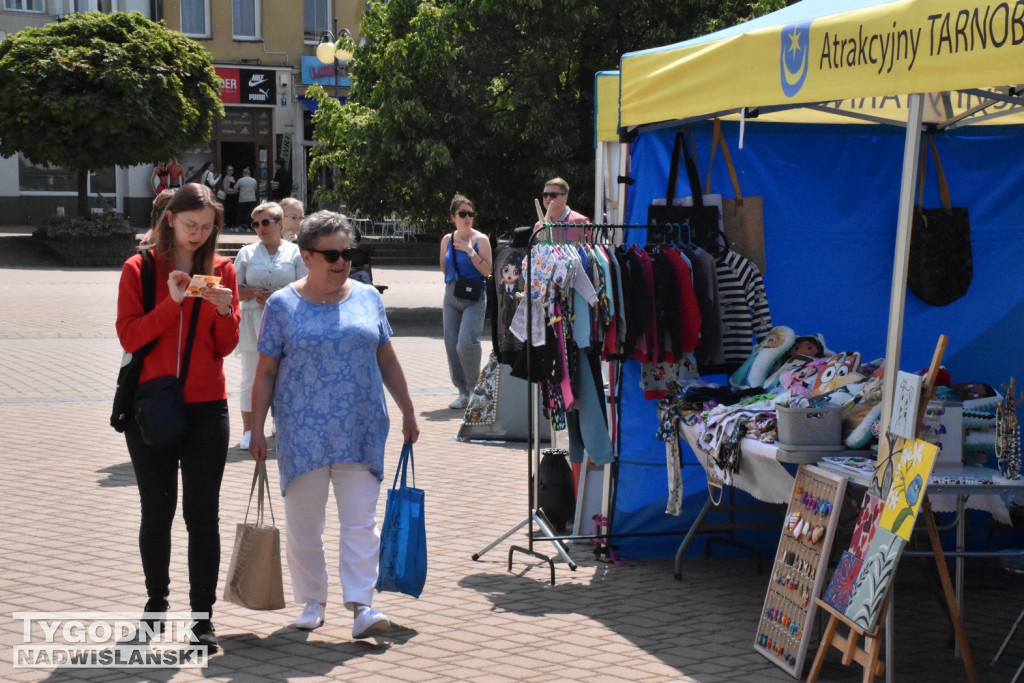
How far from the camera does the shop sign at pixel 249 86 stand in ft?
125

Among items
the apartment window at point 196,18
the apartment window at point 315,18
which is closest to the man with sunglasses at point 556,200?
the apartment window at point 196,18

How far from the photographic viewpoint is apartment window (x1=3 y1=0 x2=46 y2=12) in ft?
118

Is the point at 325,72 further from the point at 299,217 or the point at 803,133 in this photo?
the point at 803,133

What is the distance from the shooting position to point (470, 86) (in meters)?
18.1

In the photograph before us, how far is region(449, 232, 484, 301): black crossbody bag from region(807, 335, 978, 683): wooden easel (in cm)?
647

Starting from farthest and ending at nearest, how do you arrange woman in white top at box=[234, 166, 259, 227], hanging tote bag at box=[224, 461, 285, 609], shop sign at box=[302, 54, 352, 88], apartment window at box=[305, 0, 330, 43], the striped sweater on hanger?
apartment window at box=[305, 0, 330, 43] → shop sign at box=[302, 54, 352, 88] → woman in white top at box=[234, 166, 259, 227] → the striped sweater on hanger → hanging tote bag at box=[224, 461, 285, 609]

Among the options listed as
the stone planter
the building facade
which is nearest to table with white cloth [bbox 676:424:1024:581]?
the stone planter

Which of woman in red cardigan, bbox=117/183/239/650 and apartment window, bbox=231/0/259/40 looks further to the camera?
apartment window, bbox=231/0/259/40

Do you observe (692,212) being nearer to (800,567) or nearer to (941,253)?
(941,253)

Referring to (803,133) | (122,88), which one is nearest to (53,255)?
(122,88)

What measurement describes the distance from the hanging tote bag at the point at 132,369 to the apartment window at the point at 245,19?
114 ft

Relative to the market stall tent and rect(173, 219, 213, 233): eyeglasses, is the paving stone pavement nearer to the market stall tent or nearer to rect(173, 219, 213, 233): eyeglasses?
the market stall tent

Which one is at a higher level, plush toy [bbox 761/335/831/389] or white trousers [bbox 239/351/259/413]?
plush toy [bbox 761/335/831/389]

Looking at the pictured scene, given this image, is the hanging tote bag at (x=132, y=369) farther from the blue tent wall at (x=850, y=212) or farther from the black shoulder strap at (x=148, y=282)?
the blue tent wall at (x=850, y=212)
